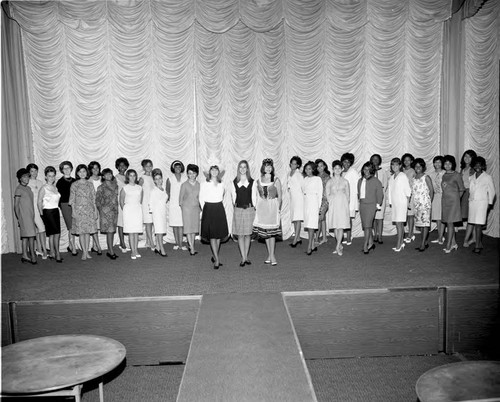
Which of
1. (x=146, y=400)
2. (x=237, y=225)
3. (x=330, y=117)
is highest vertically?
(x=330, y=117)

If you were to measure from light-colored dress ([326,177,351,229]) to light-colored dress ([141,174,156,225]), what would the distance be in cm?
284

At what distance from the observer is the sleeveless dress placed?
7.24 m

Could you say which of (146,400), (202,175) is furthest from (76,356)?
(202,175)

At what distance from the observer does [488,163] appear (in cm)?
868

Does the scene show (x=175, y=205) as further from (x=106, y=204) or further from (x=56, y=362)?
(x=56, y=362)

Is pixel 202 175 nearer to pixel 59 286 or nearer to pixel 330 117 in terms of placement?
pixel 330 117

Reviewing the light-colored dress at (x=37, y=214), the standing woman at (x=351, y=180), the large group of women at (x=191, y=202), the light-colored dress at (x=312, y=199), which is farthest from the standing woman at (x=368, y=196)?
the light-colored dress at (x=37, y=214)

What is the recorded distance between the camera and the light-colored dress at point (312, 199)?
7.08 meters

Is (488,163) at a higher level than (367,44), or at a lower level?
lower

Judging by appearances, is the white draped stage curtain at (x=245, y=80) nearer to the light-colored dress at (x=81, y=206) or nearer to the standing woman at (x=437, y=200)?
the standing woman at (x=437, y=200)

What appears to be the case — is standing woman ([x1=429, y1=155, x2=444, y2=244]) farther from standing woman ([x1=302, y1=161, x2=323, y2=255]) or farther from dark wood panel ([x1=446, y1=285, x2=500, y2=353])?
dark wood panel ([x1=446, y1=285, x2=500, y2=353])

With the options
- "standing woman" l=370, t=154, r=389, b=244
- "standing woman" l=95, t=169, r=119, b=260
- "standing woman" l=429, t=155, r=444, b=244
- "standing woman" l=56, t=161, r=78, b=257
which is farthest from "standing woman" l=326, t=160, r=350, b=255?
"standing woman" l=56, t=161, r=78, b=257

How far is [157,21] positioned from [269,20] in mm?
1980

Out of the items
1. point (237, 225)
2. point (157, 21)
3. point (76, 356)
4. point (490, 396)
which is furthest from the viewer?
point (157, 21)
